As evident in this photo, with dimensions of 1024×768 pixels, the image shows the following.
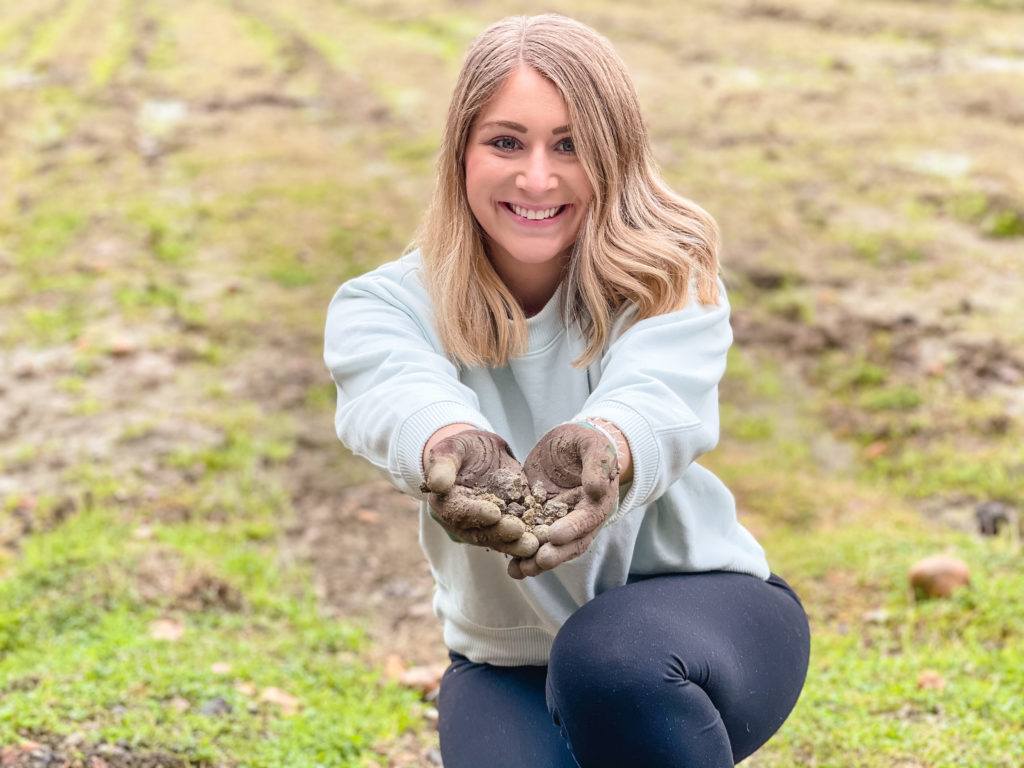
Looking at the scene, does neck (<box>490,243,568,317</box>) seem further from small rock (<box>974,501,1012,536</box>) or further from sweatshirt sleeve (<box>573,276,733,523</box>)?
small rock (<box>974,501,1012,536</box>)

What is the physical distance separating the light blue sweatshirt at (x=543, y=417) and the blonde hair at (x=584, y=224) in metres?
0.04

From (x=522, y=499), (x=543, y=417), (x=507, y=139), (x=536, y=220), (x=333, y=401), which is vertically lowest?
(x=333, y=401)

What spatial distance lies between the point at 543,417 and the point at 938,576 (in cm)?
166

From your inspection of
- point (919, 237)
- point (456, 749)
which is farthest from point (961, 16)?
point (456, 749)

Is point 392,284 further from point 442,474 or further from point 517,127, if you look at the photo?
point 442,474

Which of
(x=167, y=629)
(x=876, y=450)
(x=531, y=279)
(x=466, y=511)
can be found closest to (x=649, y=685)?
(x=466, y=511)

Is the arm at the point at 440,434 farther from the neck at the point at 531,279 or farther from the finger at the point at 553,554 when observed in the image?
the neck at the point at 531,279

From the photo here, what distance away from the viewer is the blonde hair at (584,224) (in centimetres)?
192

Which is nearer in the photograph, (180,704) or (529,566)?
(529,566)

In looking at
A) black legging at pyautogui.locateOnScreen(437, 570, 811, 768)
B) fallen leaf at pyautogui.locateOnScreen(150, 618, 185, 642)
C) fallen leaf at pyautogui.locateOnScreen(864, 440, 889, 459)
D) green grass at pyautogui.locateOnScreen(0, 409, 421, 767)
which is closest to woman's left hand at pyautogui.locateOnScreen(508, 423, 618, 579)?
black legging at pyautogui.locateOnScreen(437, 570, 811, 768)

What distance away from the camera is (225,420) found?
14.5 feet

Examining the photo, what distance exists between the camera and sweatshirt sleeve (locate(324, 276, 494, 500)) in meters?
1.75

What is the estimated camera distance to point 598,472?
1.59 m

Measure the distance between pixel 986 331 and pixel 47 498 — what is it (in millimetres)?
3742
